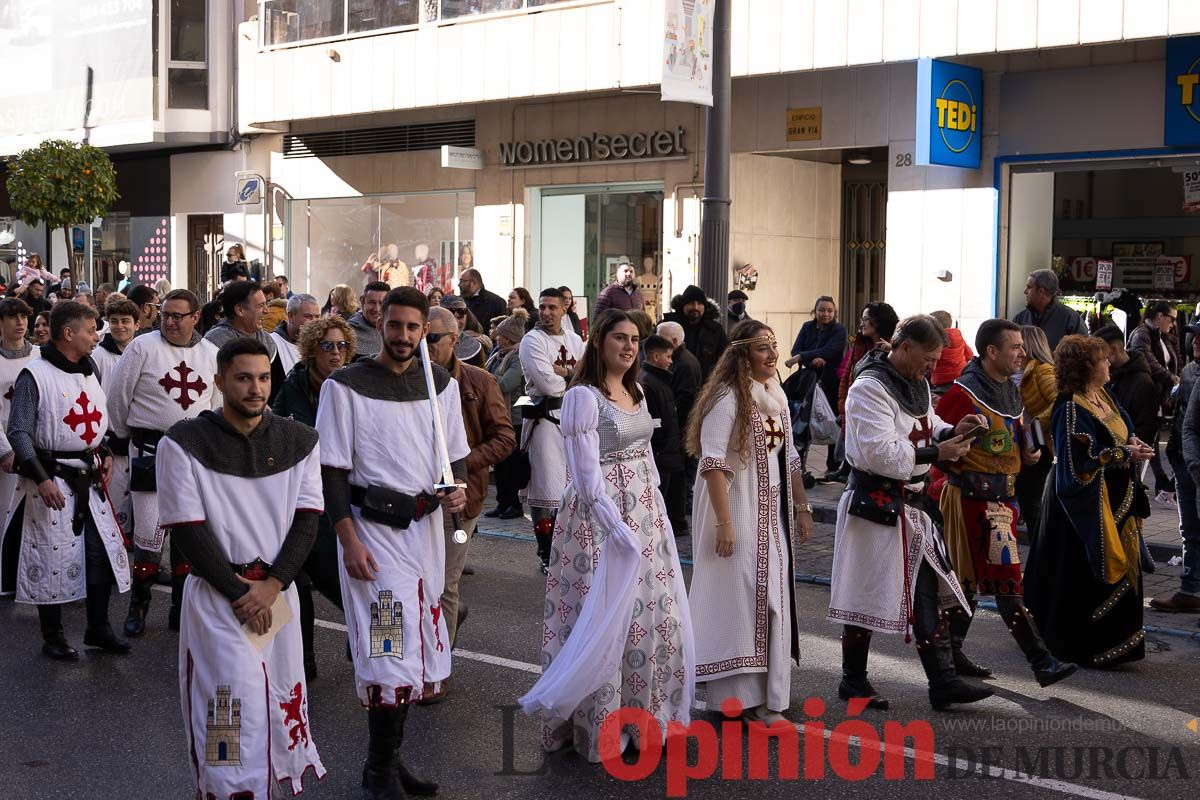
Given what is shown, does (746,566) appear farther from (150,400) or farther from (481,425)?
(150,400)

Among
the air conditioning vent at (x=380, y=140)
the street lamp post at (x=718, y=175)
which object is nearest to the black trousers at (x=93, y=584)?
the street lamp post at (x=718, y=175)

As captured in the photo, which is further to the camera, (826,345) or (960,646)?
(826,345)

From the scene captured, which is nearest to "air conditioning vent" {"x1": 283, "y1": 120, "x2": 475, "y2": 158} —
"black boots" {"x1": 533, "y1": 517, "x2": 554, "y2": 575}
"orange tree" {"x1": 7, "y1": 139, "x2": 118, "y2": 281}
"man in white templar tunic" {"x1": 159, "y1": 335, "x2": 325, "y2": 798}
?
"orange tree" {"x1": 7, "y1": 139, "x2": 118, "y2": 281}

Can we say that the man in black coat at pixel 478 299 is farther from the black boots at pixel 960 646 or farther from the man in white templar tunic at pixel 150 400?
the black boots at pixel 960 646

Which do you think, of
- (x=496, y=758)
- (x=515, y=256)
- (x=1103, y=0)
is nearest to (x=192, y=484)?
(x=496, y=758)

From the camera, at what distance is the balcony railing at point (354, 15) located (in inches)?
799

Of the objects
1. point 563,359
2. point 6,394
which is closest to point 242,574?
point 6,394

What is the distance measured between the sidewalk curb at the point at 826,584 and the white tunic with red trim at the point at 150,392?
10.3 ft

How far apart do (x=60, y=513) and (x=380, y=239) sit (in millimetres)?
16541

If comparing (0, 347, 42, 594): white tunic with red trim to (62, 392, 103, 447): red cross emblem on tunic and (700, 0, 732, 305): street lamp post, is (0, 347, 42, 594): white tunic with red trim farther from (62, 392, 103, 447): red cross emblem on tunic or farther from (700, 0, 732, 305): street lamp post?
(700, 0, 732, 305): street lamp post

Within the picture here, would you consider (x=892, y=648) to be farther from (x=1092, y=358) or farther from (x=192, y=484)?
(x=192, y=484)

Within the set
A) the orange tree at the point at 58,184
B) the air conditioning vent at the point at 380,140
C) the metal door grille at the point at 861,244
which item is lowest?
the metal door grille at the point at 861,244

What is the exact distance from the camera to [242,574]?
4.61m

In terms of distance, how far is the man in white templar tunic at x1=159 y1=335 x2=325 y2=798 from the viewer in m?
4.48
